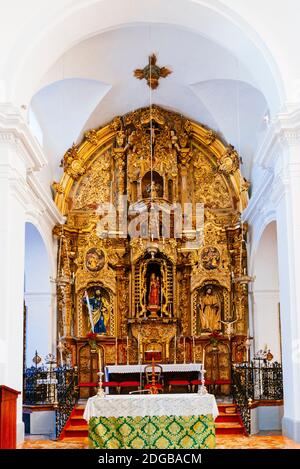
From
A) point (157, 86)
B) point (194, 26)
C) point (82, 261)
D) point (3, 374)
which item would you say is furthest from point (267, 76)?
point (82, 261)

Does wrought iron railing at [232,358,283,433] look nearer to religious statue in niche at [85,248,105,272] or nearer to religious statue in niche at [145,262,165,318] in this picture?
religious statue in niche at [145,262,165,318]

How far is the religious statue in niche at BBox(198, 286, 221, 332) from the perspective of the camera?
17.3 meters

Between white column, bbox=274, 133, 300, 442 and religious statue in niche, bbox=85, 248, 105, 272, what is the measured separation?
22.2 feet

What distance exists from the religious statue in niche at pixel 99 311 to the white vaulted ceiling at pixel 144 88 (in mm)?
3120

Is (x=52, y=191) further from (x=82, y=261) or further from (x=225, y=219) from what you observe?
(x=225, y=219)

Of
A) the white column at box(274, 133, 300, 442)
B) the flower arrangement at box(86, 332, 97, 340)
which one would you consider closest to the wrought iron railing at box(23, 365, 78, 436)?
the flower arrangement at box(86, 332, 97, 340)

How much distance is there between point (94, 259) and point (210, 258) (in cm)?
283

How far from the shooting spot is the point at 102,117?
17.7 meters

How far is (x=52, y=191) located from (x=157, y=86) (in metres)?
3.60

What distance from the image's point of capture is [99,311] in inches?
691

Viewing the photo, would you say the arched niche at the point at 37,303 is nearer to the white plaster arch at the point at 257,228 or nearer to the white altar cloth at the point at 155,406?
Answer: the white plaster arch at the point at 257,228

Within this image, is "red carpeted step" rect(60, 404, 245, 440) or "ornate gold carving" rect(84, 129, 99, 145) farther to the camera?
"ornate gold carving" rect(84, 129, 99, 145)

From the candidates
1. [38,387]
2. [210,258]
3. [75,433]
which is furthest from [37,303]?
[75,433]

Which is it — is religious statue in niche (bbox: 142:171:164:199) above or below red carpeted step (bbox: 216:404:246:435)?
above
